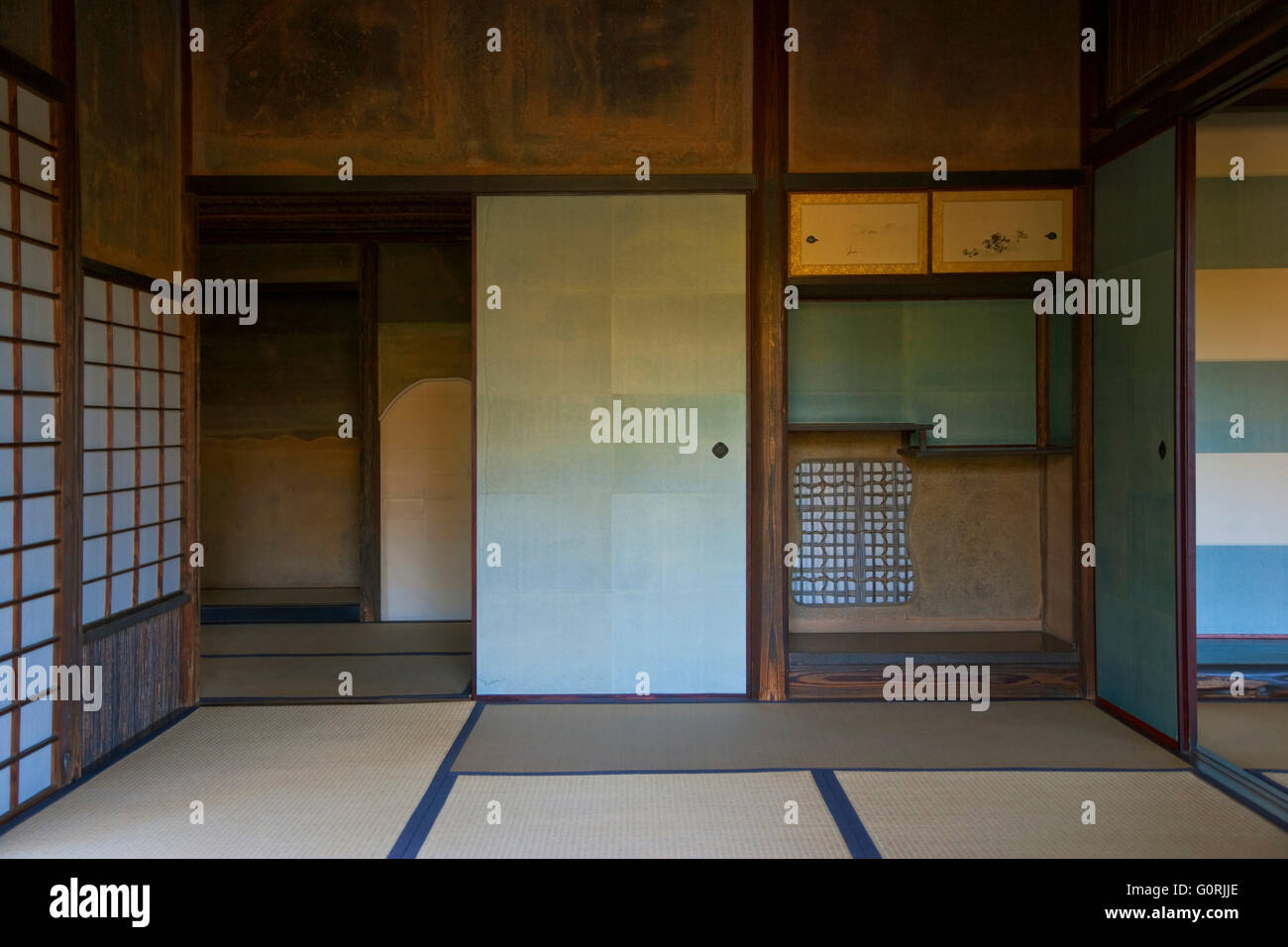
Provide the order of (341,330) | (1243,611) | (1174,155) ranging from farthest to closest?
(341,330), (1243,611), (1174,155)

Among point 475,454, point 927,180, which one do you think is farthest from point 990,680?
point 475,454

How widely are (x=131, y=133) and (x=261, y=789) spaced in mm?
2588

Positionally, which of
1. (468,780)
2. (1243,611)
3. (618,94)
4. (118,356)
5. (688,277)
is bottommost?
(468,780)

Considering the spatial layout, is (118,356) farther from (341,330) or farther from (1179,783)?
(1179,783)

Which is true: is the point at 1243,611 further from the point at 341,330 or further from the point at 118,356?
the point at 341,330

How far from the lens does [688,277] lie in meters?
4.20

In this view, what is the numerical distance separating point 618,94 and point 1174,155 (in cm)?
225

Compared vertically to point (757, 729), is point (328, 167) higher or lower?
higher

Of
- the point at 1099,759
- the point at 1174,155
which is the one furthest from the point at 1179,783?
the point at 1174,155

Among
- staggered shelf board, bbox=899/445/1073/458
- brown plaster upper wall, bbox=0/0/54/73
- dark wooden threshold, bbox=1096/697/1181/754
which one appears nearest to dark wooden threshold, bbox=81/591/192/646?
brown plaster upper wall, bbox=0/0/54/73

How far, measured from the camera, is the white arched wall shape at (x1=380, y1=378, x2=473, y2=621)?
5.98m

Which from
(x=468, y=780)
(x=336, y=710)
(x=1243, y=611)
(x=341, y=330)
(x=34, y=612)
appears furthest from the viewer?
(x=341, y=330)

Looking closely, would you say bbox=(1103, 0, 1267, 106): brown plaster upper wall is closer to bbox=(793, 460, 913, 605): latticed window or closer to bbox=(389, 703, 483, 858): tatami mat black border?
bbox=(793, 460, 913, 605): latticed window

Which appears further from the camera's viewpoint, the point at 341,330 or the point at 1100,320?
the point at 341,330
